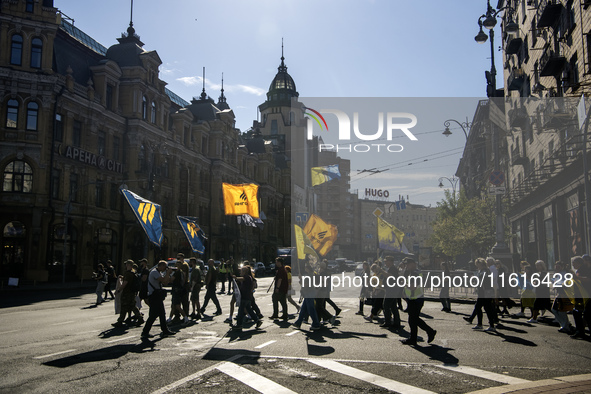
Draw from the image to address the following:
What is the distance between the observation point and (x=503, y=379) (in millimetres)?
7969

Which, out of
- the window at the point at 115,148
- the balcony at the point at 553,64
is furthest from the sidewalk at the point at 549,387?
the window at the point at 115,148

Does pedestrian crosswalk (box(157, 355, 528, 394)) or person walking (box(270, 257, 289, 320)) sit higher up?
person walking (box(270, 257, 289, 320))

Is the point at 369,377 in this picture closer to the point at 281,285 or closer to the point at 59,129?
the point at 281,285

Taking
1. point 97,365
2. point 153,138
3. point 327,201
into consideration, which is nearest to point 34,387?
point 97,365

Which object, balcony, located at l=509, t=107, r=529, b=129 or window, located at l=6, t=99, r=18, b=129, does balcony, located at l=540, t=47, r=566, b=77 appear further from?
window, located at l=6, t=99, r=18, b=129

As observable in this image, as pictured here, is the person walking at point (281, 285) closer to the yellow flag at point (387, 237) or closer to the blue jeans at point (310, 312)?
the blue jeans at point (310, 312)

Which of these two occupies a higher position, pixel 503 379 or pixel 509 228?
pixel 509 228

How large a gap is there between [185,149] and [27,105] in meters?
17.6

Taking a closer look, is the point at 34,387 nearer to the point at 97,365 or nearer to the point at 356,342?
the point at 97,365

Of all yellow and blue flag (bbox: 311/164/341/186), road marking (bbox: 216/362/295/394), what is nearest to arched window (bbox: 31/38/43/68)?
yellow and blue flag (bbox: 311/164/341/186)

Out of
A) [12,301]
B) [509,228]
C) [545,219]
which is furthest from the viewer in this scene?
[509,228]

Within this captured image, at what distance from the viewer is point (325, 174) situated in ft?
110

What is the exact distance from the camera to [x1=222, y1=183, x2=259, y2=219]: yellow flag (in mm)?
28906

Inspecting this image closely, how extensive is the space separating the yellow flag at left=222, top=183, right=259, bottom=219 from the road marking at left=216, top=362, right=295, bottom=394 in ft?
65.3
